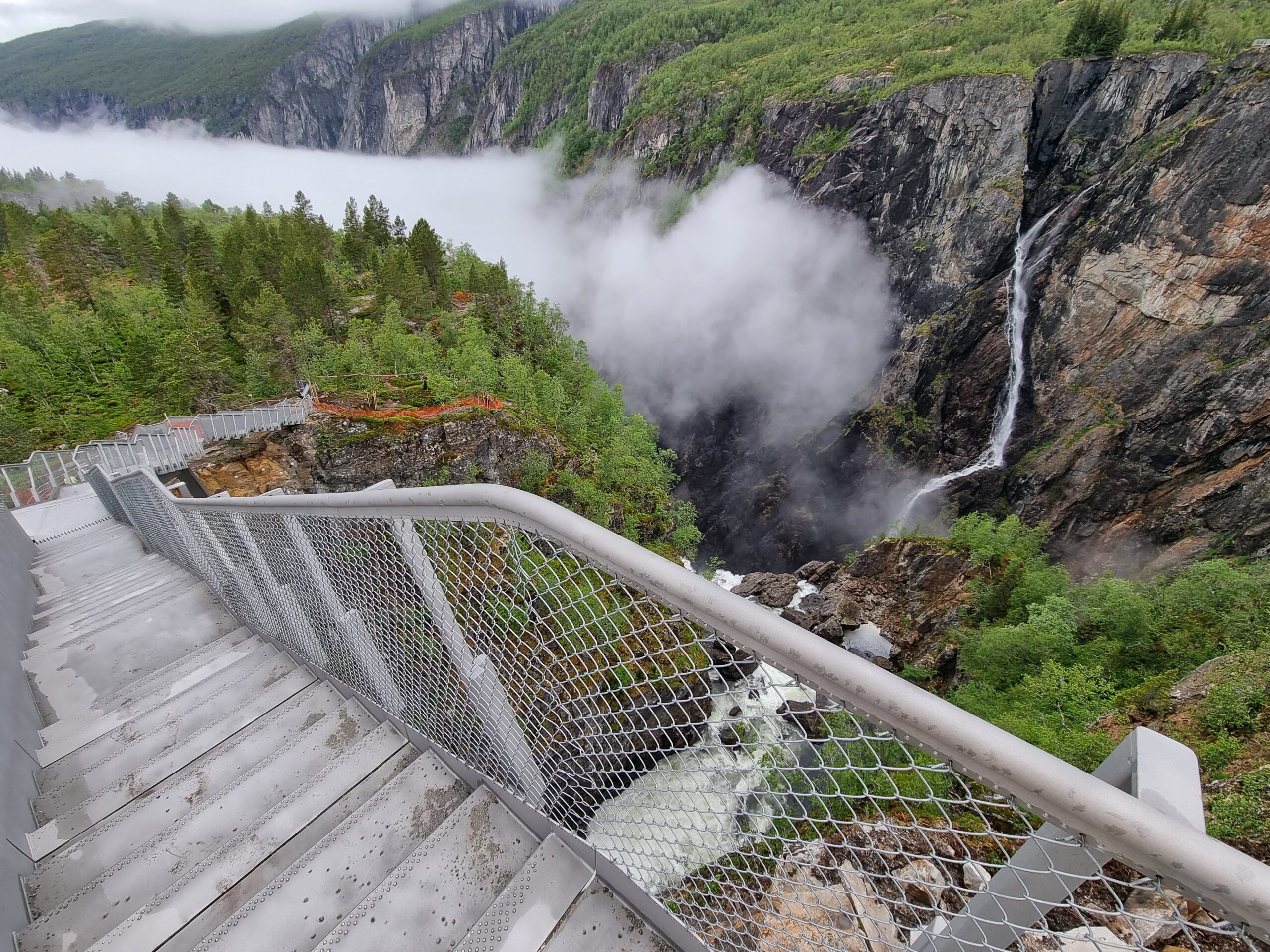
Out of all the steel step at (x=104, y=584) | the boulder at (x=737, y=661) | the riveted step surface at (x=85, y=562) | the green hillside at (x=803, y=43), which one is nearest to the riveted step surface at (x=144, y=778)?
the boulder at (x=737, y=661)

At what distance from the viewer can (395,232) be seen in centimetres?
5269

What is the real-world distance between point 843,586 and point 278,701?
27.1m

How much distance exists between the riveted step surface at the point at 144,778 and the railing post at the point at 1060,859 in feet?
12.9

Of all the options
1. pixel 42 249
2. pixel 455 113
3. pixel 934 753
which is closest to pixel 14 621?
pixel 934 753

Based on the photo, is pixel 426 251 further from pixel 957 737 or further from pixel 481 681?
pixel 957 737

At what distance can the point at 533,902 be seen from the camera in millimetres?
1950

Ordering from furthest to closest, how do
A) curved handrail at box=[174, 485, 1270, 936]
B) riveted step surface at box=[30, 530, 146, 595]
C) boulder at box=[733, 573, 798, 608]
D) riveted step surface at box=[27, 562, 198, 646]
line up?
boulder at box=[733, 573, 798, 608], riveted step surface at box=[30, 530, 146, 595], riveted step surface at box=[27, 562, 198, 646], curved handrail at box=[174, 485, 1270, 936]

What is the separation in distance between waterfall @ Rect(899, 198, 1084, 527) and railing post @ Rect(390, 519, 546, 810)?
39.2 metres

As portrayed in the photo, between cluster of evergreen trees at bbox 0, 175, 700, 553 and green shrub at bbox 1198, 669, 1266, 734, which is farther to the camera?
cluster of evergreen trees at bbox 0, 175, 700, 553

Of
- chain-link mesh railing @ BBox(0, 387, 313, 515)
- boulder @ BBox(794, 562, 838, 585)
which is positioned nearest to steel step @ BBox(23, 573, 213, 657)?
chain-link mesh railing @ BBox(0, 387, 313, 515)

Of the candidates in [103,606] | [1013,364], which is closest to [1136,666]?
[103,606]

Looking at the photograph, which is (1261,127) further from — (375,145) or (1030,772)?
(375,145)

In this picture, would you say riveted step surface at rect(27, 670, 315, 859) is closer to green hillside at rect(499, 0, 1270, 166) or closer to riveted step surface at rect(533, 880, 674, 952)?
riveted step surface at rect(533, 880, 674, 952)

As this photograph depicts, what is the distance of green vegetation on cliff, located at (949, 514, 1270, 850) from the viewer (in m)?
6.89
